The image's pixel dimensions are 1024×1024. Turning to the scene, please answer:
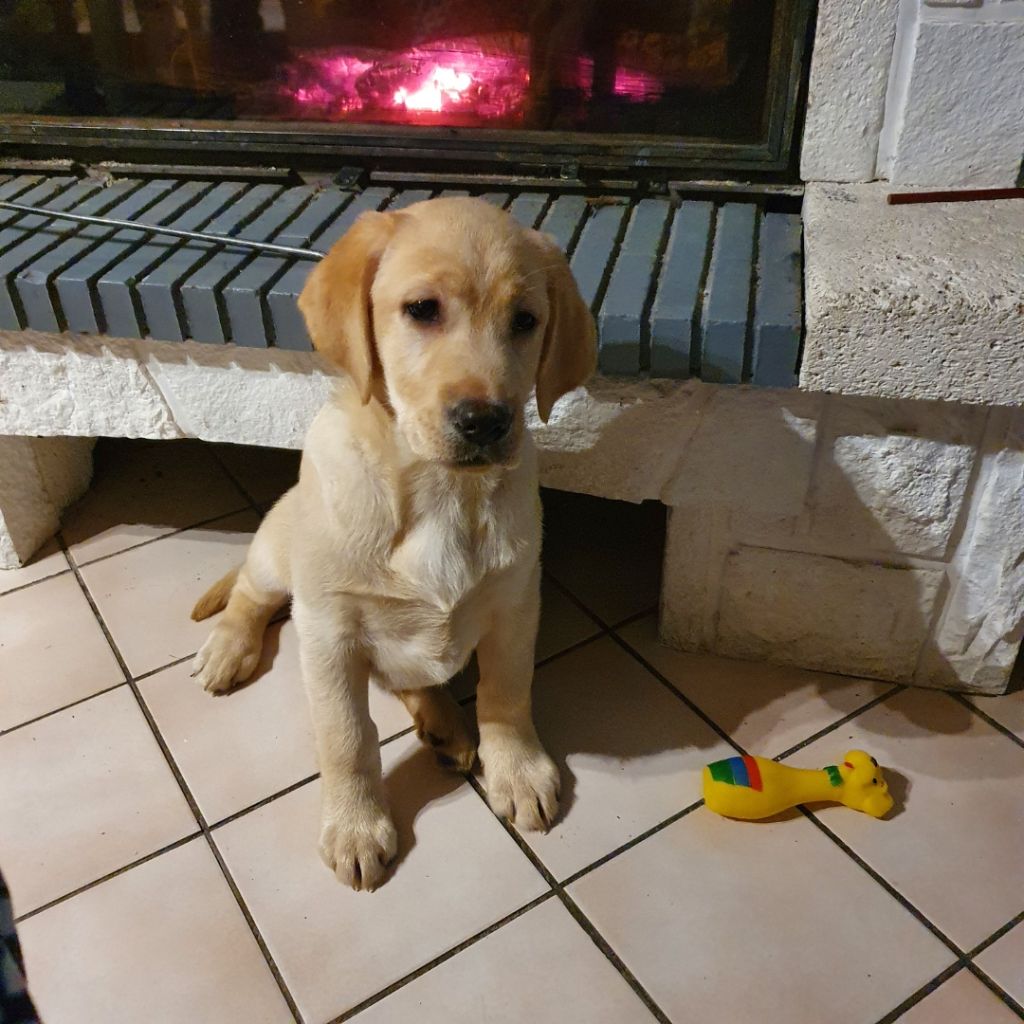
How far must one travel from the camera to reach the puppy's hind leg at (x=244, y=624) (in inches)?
60.2

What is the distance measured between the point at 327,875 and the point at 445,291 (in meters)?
0.81

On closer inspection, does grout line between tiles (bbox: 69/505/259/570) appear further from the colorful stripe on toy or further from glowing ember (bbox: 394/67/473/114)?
the colorful stripe on toy

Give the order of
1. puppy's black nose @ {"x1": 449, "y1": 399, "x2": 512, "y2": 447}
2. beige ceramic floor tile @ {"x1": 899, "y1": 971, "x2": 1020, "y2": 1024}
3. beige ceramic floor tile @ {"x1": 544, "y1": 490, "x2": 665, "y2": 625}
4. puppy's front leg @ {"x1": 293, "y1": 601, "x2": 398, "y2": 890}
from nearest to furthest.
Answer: puppy's black nose @ {"x1": 449, "y1": 399, "x2": 512, "y2": 447}
beige ceramic floor tile @ {"x1": 899, "y1": 971, "x2": 1020, "y2": 1024}
puppy's front leg @ {"x1": 293, "y1": 601, "x2": 398, "y2": 890}
beige ceramic floor tile @ {"x1": 544, "y1": 490, "x2": 665, "y2": 625}

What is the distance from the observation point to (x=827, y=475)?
4.52ft

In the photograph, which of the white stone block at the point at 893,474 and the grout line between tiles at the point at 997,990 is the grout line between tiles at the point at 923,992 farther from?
the white stone block at the point at 893,474

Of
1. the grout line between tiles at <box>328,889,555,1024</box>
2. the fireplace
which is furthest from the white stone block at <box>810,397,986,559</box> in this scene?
the grout line between tiles at <box>328,889,555,1024</box>

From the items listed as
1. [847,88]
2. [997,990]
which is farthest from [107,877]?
[847,88]

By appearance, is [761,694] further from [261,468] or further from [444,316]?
[261,468]

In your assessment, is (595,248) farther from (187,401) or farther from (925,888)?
(925,888)

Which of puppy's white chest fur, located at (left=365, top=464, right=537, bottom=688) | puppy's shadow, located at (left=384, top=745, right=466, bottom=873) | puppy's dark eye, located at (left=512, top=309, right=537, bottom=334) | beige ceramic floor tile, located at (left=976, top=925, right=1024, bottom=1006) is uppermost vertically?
puppy's dark eye, located at (left=512, top=309, right=537, bottom=334)

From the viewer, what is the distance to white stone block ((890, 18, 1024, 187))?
4.21 ft

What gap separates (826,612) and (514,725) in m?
0.56

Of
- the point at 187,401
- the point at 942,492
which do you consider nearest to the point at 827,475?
the point at 942,492

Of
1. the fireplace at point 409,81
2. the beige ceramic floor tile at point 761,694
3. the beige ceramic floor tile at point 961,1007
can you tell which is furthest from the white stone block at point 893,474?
the beige ceramic floor tile at point 961,1007
